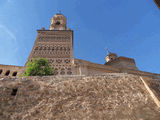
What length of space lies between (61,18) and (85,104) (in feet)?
67.7

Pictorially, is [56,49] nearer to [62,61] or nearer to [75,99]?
[62,61]

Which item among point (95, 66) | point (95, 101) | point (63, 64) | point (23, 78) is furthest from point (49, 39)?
point (95, 101)

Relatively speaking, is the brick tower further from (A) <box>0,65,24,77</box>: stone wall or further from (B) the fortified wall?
(A) <box>0,65,24,77</box>: stone wall

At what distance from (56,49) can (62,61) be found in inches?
91.7

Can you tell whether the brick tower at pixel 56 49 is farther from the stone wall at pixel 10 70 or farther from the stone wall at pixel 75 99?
the stone wall at pixel 75 99

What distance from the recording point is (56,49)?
14562mm

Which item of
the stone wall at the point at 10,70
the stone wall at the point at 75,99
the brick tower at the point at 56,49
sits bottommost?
the stone wall at the point at 75,99

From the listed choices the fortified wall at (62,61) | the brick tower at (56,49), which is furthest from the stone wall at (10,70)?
the brick tower at (56,49)

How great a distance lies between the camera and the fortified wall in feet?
38.7

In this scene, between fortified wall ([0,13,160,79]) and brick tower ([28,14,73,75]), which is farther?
brick tower ([28,14,73,75])

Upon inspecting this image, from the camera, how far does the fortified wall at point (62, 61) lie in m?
11.8

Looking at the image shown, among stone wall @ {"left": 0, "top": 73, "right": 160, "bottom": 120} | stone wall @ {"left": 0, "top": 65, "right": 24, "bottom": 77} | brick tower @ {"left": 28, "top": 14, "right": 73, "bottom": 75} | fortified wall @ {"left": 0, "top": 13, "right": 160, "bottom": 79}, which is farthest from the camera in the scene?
brick tower @ {"left": 28, "top": 14, "right": 73, "bottom": 75}

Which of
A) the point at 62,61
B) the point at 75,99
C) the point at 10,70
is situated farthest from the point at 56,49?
the point at 75,99

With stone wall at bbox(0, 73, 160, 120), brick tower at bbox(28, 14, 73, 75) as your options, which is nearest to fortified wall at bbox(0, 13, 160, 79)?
brick tower at bbox(28, 14, 73, 75)
